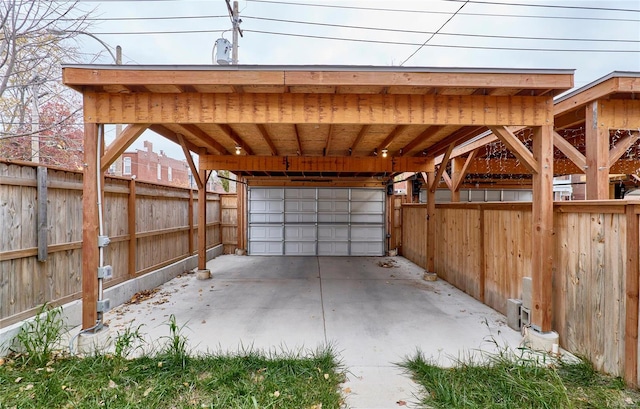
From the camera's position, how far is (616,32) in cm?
904

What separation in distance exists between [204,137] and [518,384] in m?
5.12

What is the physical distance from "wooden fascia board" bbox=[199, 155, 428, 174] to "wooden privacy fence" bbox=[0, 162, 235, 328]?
5.12 feet

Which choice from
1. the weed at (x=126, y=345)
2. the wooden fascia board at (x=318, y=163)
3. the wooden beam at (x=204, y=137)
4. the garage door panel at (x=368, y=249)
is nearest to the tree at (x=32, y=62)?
the wooden beam at (x=204, y=137)

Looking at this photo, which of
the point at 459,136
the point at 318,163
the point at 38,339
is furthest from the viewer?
the point at 318,163

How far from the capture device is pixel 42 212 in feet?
10.3

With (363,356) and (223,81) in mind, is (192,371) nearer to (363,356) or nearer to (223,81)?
(363,356)

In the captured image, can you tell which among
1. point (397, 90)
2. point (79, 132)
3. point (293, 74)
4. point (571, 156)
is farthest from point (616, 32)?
point (79, 132)

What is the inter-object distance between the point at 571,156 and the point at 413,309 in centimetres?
300

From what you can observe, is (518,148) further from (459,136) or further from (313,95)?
(313,95)

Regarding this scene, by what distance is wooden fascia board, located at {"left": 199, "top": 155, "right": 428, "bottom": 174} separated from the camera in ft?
21.0

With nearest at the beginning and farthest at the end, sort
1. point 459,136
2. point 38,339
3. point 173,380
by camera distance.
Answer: point 173,380 < point 38,339 < point 459,136

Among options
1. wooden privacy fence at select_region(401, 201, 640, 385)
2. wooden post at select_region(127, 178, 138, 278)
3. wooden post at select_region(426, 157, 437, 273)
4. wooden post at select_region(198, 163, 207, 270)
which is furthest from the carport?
wooden post at select_region(198, 163, 207, 270)

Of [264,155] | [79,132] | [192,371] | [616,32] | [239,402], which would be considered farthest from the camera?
[616,32]

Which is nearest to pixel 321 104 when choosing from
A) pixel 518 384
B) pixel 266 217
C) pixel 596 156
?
pixel 518 384
